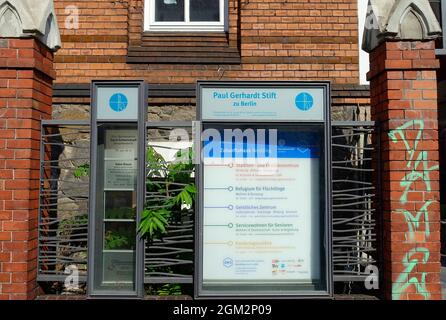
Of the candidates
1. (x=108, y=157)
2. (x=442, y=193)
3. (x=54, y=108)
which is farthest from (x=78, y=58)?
(x=442, y=193)

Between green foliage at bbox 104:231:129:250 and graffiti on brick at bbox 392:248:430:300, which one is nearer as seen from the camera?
graffiti on brick at bbox 392:248:430:300

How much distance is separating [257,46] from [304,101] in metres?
2.18

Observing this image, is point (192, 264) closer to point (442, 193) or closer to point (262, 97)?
point (262, 97)

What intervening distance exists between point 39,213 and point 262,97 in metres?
Answer: 2.62

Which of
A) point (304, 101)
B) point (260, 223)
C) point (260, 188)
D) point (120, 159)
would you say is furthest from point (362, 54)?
point (120, 159)

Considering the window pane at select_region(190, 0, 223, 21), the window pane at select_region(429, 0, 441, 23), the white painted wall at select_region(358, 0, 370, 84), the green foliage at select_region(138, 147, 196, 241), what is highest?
the window pane at select_region(429, 0, 441, 23)

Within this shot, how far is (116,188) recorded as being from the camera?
4.93 m

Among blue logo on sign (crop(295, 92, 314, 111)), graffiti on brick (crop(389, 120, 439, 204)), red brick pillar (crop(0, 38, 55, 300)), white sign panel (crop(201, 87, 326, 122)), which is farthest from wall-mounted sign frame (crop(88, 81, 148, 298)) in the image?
graffiti on brick (crop(389, 120, 439, 204))

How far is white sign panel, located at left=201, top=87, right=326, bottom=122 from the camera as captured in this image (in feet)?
15.8

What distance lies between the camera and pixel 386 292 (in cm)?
475

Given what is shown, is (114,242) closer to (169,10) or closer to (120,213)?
(120,213)

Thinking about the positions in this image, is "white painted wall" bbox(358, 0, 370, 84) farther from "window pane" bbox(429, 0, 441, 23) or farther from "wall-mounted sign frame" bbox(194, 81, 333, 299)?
"wall-mounted sign frame" bbox(194, 81, 333, 299)

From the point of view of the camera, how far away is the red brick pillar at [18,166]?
15.2 feet

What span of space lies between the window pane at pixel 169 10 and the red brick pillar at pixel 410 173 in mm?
3475
